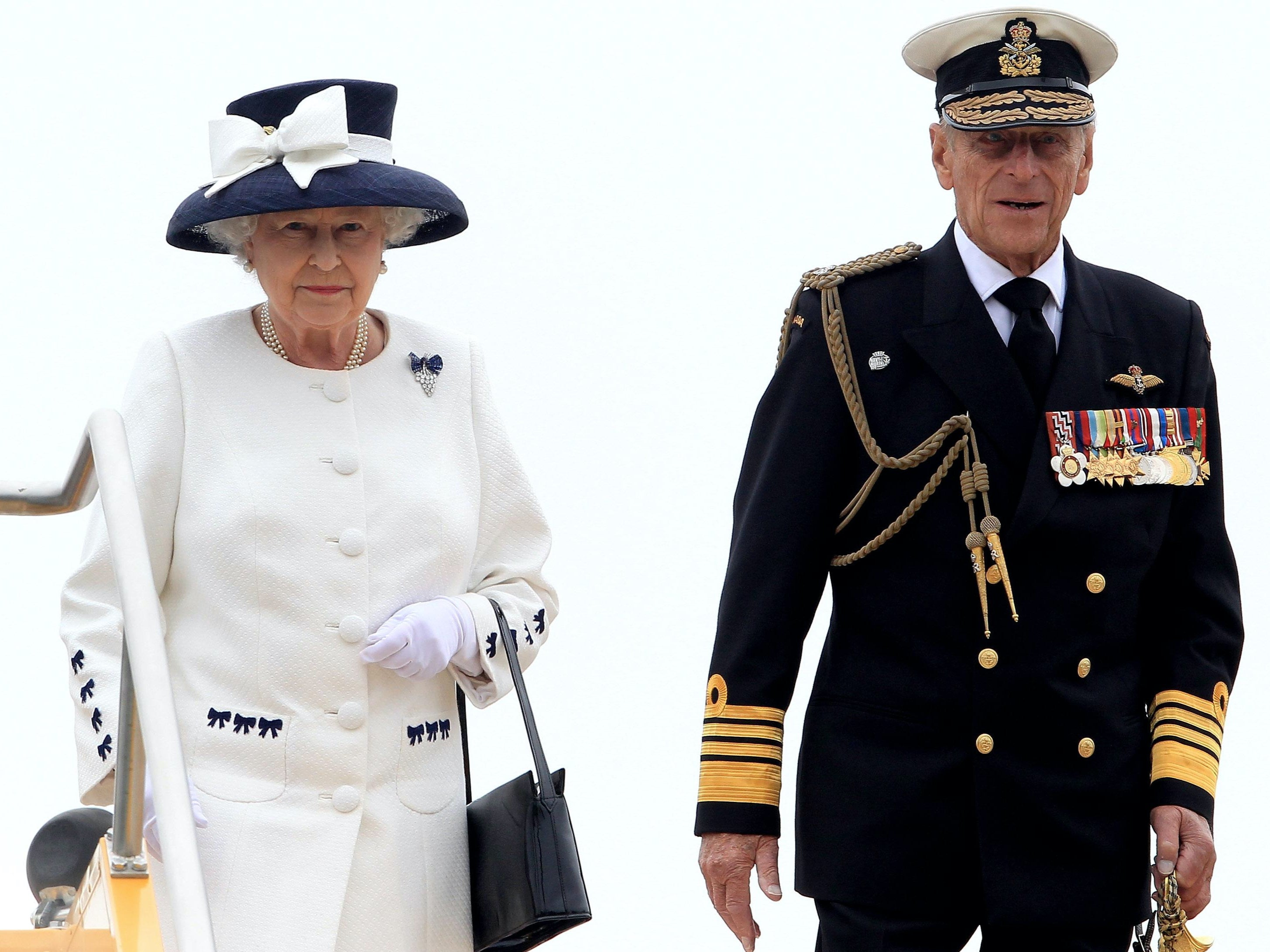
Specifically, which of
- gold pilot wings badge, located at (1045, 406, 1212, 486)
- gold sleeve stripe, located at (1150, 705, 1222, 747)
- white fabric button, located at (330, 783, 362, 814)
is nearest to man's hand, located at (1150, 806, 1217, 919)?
gold sleeve stripe, located at (1150, 705, 1222, 747)

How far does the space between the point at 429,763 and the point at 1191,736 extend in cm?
100

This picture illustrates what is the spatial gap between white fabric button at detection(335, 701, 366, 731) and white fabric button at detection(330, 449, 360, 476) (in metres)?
0.31

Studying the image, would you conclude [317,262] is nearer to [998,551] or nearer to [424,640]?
[424,640]

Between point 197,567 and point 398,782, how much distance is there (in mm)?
394

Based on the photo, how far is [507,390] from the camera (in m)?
4.88

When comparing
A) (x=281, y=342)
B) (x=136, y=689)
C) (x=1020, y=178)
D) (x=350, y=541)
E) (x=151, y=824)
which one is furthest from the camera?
(x=281, y=342)

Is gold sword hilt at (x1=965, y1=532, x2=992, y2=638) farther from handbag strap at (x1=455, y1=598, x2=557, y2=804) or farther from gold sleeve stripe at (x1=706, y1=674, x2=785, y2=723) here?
handbag strap at (x1=455, y1=598, x2=557, y2=804)

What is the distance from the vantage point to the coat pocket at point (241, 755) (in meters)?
2.75

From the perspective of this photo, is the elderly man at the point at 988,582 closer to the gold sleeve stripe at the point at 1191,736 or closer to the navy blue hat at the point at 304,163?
the gold sleeve stripe at the point at 1191,736

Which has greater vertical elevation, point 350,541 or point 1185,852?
point 350,541

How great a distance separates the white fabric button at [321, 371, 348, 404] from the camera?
2.88 metres

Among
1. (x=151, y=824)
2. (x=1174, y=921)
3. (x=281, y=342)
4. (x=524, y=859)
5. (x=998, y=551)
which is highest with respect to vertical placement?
(x=281, y=342)

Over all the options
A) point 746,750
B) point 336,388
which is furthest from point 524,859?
point 336,388

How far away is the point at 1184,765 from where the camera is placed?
268 centimetres
